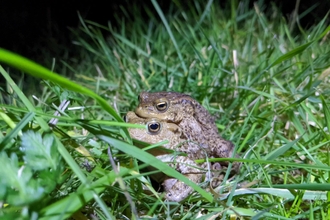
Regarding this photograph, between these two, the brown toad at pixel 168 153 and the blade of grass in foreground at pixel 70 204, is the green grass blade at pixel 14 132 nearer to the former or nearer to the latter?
the blade of grass in foreground at pixel 70 204

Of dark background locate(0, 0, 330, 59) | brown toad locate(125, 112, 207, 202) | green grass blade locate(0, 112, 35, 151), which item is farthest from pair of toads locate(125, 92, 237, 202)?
dark background locate(0, 0, 330, 59)

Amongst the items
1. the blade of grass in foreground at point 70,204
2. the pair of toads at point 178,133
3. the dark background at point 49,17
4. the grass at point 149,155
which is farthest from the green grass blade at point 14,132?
the dark background at point 49,17

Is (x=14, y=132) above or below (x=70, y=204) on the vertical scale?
above

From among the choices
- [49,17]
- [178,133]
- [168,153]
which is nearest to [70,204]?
[168,153]

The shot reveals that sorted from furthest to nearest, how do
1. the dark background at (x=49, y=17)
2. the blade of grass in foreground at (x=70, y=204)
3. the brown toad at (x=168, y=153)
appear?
the dark background at (x=49, y=17) < the brown toad at (x=168, y=153) < the blade of grass in foreground at (x=70, y=204)

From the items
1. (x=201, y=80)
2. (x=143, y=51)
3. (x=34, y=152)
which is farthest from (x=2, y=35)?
(x=34, y=152)

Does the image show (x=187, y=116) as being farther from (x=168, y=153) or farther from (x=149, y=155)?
(x=149, y=155)

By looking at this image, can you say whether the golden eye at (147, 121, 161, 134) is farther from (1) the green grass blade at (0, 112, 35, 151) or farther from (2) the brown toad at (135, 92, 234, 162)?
(1) the green grass blade at (0, 112, 35, 151)
